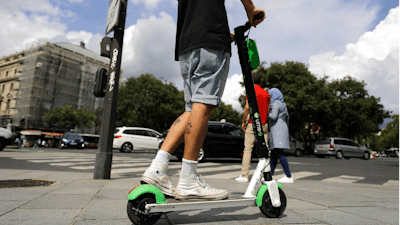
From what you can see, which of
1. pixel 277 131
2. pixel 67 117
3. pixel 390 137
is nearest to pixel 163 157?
pixel 277 131

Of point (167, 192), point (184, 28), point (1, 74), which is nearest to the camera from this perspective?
point (167, 192)

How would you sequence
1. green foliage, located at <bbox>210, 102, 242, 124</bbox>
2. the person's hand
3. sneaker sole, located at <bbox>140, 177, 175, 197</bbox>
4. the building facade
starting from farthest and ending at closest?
green foliage, located at <bbox>210, 102, 242, 124</bbox>, the building facade, the person's hand, sneaker sole, located at <bbox>140, 177, 175, 197</bbox>

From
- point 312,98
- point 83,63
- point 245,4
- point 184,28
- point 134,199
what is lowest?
point 134,199

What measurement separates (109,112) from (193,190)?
3.15 meters

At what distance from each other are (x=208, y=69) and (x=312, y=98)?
27371 millimetres

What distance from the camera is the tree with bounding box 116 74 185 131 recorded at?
36281 millimetres

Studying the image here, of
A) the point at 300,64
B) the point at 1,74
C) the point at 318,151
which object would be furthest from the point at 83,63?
the point at 318,151

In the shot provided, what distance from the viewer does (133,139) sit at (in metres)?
20.1

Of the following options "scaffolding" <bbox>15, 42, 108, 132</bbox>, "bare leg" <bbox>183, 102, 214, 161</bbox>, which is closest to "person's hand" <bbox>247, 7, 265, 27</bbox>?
"bare leg" <bbox>183, 102, 214, 161</bbox>

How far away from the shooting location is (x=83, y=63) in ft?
168

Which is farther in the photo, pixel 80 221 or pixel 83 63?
pixel 83 63

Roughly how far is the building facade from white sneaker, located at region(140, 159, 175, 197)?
161ft

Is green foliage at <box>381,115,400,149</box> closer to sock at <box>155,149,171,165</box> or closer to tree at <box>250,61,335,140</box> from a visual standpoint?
tree at <box>250,61,335,140</box>

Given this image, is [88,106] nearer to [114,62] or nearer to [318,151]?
[318,151]
